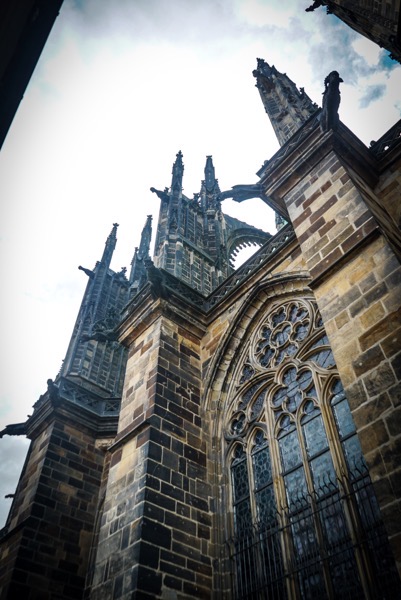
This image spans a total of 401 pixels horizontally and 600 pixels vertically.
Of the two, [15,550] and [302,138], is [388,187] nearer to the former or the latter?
[302,138]

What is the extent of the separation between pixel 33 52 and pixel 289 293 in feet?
19.6

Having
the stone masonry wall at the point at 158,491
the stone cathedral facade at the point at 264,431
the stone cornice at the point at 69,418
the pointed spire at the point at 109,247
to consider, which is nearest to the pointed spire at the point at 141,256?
the pointed spire at the point at 109,247

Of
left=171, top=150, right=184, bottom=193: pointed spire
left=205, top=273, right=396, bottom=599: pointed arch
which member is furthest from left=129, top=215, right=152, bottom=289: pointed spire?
left=205, top=273, right=396, bottom=599: pointed arch

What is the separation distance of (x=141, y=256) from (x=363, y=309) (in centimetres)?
1920

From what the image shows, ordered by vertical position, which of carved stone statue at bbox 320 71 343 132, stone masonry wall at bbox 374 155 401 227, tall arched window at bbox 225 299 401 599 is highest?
carved stone statue at bbox 320 71 343 132

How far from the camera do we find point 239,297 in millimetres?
8305

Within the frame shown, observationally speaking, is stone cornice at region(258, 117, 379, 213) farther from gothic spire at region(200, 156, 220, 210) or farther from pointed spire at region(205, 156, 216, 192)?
pointed spire at region(205, 156, 216, 192)

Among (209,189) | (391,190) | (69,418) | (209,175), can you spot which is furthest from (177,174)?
(391,190)

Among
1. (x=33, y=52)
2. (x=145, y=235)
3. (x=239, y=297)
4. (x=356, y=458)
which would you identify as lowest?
(x=33, y=52)

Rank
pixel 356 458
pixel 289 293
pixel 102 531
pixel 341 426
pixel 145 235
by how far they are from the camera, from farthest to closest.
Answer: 1. pixel 145 235
2. pixel 289 293
3. pixel 102 531
4. pixel 341 426
5. pixel 356 458

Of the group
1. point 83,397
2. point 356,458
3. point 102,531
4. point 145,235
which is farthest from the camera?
point 145,235

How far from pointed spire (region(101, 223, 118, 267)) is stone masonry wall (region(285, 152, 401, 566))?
1660cm

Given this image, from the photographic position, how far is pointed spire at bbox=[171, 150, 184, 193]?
15.2 m

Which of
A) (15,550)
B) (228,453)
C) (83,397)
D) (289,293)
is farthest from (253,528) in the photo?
(83,397)
